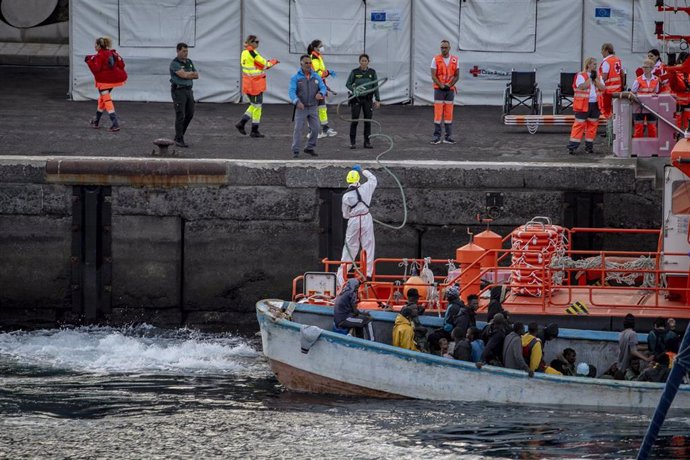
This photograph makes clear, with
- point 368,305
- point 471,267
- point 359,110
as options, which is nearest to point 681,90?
point 471,267

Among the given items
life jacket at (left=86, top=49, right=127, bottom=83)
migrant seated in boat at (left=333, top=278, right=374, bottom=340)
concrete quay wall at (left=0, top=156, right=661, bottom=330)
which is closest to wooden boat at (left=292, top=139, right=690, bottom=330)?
migrant seated in boat at (left=333, top=278, right=374, bottom=340)

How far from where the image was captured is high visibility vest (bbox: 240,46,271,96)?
2406 cm

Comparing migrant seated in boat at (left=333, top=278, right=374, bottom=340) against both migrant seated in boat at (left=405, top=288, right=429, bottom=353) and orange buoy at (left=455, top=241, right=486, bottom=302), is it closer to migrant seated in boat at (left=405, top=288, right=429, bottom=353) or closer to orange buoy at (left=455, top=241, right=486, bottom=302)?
migrant seated in boat at (left=405, top=288, right=429, bottom=353)

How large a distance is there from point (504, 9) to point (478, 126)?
2869mm


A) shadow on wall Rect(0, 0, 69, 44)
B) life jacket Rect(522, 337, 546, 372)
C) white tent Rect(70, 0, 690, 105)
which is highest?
shadow on wall Rect(0, 0, 69, 44)

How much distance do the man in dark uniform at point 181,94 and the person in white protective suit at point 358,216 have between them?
14.4ft

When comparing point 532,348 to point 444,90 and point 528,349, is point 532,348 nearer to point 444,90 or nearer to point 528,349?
point 528,349

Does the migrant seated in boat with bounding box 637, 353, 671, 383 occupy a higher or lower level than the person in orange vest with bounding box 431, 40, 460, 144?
lower

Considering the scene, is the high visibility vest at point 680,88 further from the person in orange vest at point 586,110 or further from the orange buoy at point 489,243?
the person in orange vest at point 586,110

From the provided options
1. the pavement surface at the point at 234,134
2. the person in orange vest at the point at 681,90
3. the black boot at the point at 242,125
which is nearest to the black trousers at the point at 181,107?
the pavement surface at the point at 234,134

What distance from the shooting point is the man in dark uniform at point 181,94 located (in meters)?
23.6

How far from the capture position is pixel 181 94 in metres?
23.6

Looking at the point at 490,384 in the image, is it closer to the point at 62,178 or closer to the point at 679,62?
the point at 679,62

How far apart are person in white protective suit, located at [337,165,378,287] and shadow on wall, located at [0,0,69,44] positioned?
45.6ft
